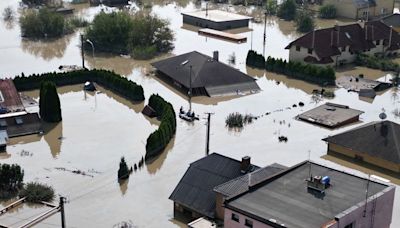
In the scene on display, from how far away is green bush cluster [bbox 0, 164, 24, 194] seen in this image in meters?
29.3

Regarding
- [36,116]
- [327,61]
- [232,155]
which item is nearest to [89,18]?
[327,61]

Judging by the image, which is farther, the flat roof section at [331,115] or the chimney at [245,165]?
the flat roof section at [331,115]

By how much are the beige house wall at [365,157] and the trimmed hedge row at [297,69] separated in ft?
44.9

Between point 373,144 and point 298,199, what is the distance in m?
11.6

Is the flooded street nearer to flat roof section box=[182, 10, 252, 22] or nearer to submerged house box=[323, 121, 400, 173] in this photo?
submerged house box=[323, 121, 400, 173]

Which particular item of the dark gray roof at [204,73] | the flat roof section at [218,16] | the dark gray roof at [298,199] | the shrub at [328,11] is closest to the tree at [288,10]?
the shrub at [328,11]

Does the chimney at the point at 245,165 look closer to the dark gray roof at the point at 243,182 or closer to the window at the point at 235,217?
the dark gray roof at the point at 243,182

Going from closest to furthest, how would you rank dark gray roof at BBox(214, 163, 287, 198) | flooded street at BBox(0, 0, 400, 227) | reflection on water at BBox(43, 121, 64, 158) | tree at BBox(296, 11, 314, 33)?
dark gray roof at BBox(214, 163, 287, 198)
flooded street at BBox(0, 0, 400, 227)
reflection on water at BBox(43, 121, 64, 158)
tree at BBox(296, 11, 314, 33)

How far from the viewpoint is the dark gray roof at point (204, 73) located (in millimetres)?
45969

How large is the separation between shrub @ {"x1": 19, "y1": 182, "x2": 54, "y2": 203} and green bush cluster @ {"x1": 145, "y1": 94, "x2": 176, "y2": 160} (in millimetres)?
6239

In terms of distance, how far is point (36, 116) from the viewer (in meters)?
38.2

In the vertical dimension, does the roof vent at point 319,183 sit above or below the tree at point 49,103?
above

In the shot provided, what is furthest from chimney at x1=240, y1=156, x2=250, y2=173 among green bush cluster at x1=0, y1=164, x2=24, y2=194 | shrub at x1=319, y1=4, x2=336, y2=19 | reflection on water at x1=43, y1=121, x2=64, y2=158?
shrub at x1=319, y1=4, x2=336, y2=19

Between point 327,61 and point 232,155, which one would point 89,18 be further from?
point 232,155
